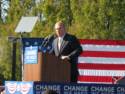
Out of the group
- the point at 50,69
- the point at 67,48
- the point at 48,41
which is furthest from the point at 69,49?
the point at 50,69

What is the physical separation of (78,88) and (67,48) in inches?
29.9

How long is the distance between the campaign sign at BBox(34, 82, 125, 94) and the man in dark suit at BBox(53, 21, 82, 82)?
360 mm

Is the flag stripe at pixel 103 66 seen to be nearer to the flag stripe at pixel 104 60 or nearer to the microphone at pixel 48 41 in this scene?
the flag stripe at pixel 104 60

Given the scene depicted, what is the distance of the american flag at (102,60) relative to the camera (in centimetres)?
1636

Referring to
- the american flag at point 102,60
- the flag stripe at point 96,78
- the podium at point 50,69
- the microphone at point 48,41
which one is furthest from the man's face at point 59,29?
the american flag at point 102,60

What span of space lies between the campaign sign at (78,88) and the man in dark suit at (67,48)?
1.18 ft

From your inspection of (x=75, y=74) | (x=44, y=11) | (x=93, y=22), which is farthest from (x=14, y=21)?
(x=75, y=74)

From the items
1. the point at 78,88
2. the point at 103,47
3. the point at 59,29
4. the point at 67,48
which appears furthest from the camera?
the point at 103,47

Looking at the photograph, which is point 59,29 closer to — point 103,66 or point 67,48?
point 67,48

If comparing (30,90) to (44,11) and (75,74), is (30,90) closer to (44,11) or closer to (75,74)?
(75,74)

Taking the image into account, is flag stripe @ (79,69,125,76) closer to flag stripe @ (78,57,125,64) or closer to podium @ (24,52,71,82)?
flag stripe @ (78,57,125,64)

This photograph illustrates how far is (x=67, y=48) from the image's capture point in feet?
31.4

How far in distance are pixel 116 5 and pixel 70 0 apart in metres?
2.62

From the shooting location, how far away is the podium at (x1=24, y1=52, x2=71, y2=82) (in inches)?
357
